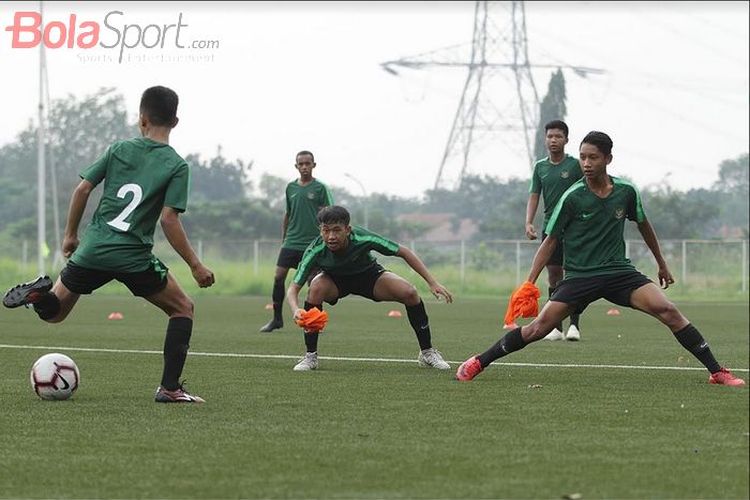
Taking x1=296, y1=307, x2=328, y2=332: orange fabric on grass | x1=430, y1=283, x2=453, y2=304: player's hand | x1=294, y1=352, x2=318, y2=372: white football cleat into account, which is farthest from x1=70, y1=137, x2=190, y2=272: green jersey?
x1=294, y1=352, x2=318, y2=372: white football cleat

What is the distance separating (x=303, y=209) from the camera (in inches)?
696

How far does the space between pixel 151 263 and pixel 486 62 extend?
5506cm

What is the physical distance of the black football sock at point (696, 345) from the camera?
1005 cm

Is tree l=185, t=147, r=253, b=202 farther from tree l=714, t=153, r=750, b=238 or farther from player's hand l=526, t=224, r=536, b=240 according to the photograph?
player's hand l=526, t=224, r=536, b=240

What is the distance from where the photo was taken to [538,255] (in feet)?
32.6

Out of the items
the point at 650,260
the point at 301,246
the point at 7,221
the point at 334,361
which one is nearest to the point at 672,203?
the point at 650,260

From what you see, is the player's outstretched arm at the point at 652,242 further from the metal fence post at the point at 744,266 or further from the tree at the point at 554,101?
the tree at the point at 554,101

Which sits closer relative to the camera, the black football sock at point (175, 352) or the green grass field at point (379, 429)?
the green grass field at point (379, 429)

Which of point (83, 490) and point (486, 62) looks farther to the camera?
point (486, 62)

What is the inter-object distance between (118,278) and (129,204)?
18.5 inches

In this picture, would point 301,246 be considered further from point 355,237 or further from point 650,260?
point 650,260

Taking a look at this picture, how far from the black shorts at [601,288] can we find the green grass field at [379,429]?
62 cm

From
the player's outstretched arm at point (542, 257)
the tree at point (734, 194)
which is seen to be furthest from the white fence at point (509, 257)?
the player's outstretched arm at point (542, 257)

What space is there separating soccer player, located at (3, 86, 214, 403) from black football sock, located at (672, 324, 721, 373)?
134 inches
